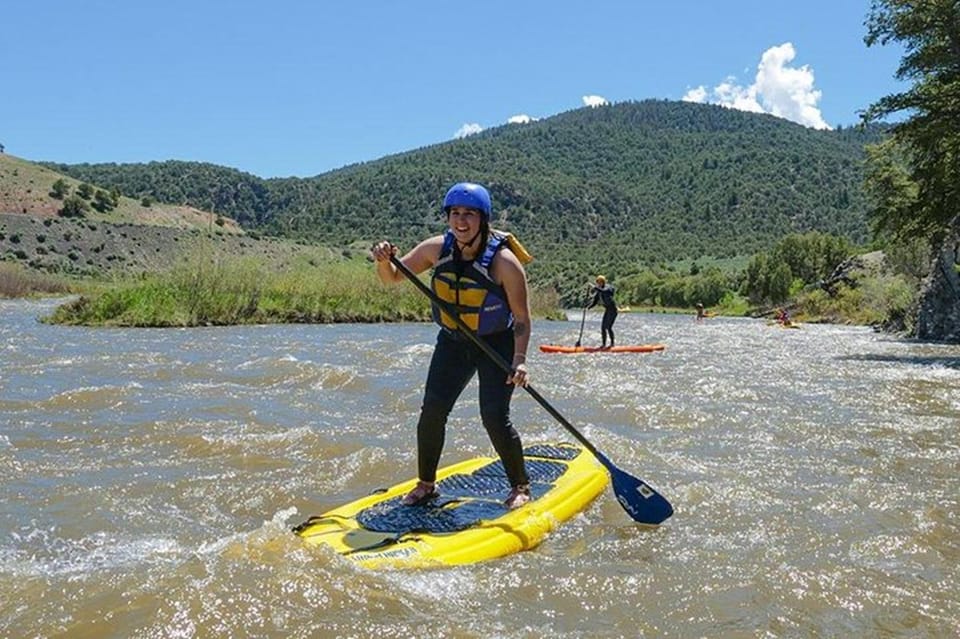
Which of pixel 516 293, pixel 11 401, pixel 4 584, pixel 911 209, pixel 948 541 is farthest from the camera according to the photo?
pixel 911 209

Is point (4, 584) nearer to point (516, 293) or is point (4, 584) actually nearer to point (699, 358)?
point (516, 293)

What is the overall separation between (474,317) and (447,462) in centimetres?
230

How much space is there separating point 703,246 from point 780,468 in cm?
12348

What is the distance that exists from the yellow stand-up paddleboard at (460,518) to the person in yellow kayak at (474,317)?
Answer: 0.57 feet

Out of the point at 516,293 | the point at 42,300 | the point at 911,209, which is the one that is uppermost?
the point at 911,209

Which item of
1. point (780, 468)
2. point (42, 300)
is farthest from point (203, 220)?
point (780, 468)

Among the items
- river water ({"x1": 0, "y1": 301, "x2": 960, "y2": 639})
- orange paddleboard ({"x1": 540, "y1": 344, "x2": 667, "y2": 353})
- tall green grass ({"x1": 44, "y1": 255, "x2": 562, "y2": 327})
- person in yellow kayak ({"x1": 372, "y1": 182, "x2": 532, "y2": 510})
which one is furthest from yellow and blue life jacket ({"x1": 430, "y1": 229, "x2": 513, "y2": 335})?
tall green grass ({"x1": 44, "y1": 255, "x2": 562, "y2": 327})

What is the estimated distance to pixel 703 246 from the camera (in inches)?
4934

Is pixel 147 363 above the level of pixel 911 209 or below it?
below

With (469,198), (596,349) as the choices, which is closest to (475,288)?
(469,198)

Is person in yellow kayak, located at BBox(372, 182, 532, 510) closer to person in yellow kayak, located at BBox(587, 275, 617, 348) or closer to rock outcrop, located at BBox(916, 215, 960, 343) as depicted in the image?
person in yellow kayak, located at BBox(587, 275, 617, 348)

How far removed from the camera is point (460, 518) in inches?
190

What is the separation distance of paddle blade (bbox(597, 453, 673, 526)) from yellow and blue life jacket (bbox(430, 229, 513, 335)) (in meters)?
1.23

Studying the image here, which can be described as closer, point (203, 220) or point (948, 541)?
point (948, 541)
